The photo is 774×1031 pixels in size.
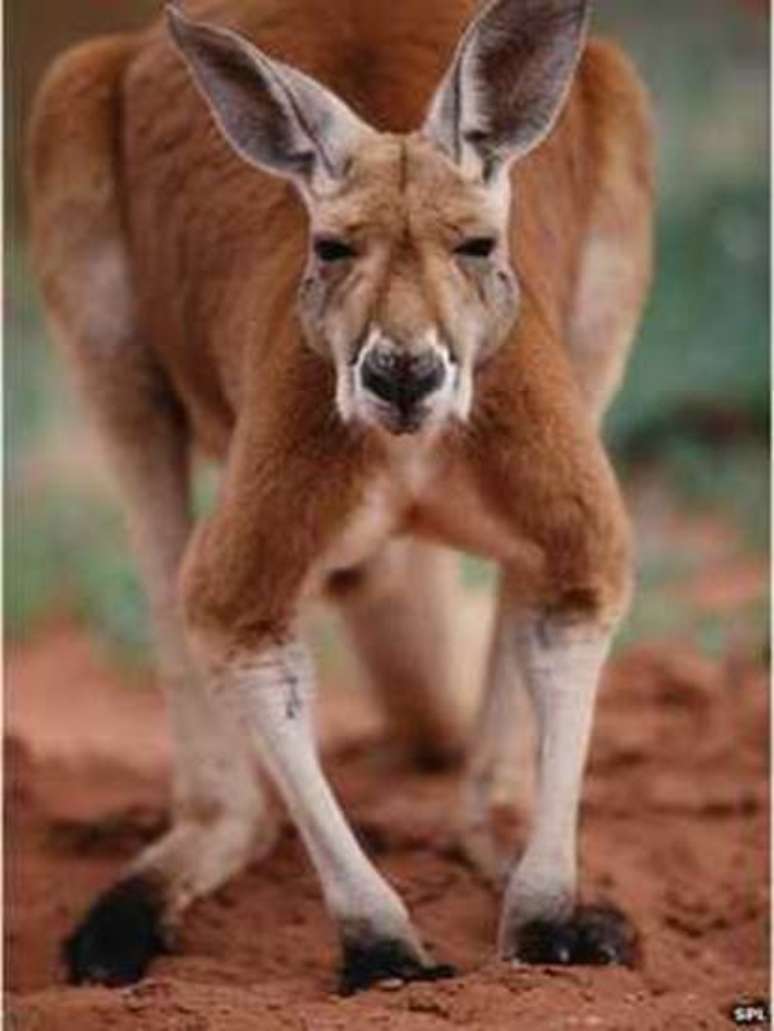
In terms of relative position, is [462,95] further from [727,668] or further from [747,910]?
[727,668]

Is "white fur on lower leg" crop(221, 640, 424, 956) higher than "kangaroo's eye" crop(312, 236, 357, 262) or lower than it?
lower

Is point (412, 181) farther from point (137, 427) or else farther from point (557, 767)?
point (137, 427)

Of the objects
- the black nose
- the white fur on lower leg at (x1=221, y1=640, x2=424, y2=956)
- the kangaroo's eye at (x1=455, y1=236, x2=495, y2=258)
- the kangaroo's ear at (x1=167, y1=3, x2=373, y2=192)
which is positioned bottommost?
the white fur on lower leg at (x1=221, y1=640, x2=424, y2=956)

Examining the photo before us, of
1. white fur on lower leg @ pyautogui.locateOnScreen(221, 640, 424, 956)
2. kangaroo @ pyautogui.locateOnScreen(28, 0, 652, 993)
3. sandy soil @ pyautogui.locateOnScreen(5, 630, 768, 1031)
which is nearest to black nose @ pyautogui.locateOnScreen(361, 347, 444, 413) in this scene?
kangaroo @ pyautogui.locateOnScreen(28, 0, 652, 993)

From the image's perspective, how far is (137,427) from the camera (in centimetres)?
641

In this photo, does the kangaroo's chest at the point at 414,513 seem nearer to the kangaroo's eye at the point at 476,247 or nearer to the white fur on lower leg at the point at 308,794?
the white fur on lower leg at the point at 308,794

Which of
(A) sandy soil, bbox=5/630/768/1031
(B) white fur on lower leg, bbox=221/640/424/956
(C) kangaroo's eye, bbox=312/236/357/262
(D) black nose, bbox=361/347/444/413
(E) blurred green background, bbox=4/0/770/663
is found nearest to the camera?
(D) black nose, bbox=361/347/444/413

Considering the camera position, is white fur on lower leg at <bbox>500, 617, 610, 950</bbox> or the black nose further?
white fur on lower leg at <bbox>500, 617, 610, 950</bbox>

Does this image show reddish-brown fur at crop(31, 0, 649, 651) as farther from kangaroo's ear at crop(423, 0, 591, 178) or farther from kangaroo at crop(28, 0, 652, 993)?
kangaroo's ear at crop(423, 0, 591, 178)

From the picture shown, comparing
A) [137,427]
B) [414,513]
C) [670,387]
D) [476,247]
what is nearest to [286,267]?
[414,513]

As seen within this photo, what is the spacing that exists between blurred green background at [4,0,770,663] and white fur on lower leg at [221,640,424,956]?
114 inches

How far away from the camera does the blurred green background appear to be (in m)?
9.49

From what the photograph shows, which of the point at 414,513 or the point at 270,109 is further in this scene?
the point at 414,513

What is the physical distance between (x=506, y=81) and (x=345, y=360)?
50 cm
